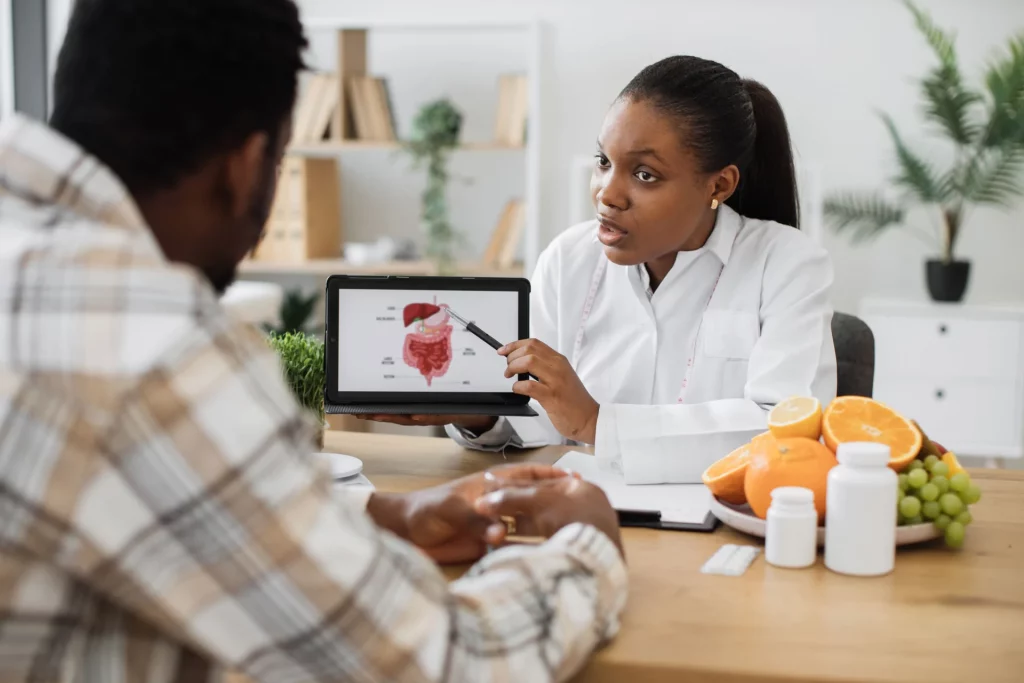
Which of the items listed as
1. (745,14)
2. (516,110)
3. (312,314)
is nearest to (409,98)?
(516,110)

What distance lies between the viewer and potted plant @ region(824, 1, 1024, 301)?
339 centimetres

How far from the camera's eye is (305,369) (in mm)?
1507

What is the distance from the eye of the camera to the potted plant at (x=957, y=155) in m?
3.39

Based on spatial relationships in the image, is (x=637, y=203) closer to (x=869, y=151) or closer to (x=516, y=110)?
(x=516, y=110)

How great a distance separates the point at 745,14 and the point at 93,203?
3.53 m

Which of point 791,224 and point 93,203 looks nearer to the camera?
point 93,203

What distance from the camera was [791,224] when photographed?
1.98m

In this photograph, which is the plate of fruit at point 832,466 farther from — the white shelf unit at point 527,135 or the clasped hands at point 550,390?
the white shelf unit at point 527,135

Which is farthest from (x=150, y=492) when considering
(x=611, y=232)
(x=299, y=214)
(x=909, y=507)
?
(x=299, y=214)

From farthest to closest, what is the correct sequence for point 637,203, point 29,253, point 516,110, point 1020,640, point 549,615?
point 516,110 → point 637,203 → point 1020,640 → point 549,615 → point 29,253

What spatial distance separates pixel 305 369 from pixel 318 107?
2.55 m

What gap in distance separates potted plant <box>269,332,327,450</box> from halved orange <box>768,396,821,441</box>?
0.63 metres

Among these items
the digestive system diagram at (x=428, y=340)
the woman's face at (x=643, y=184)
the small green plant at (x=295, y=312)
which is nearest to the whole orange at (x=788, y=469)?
the digestive system diagram at (x=428, y=340)

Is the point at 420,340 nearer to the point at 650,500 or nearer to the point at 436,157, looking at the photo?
the point at 650,500
